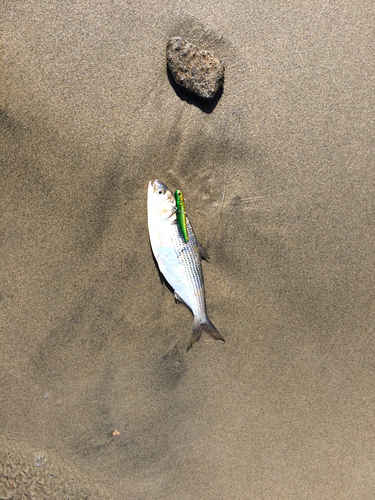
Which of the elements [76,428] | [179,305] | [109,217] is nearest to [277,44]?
[109,217]

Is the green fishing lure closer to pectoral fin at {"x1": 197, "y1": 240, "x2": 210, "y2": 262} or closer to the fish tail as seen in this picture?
pectoral fin at {"x1": 197, "y1": 240, "x2": 210, "y2": 262}

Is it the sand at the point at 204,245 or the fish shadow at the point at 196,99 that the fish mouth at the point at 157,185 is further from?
the fish shadow at the point at 196,99

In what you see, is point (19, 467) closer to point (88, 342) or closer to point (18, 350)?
point (18, 350)

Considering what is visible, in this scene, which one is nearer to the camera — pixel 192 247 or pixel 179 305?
pixel 192 247

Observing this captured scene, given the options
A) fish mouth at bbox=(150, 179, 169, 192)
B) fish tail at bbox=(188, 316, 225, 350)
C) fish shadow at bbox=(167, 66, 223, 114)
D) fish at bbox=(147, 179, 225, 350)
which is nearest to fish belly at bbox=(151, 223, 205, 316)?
fish at bbox=(147, 179, 225, 350)

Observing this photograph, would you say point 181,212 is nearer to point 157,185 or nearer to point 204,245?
point 157,185

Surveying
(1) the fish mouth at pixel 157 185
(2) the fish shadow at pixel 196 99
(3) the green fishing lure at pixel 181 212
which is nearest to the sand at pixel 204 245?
(2) the fish shadow at pixel 196 99
